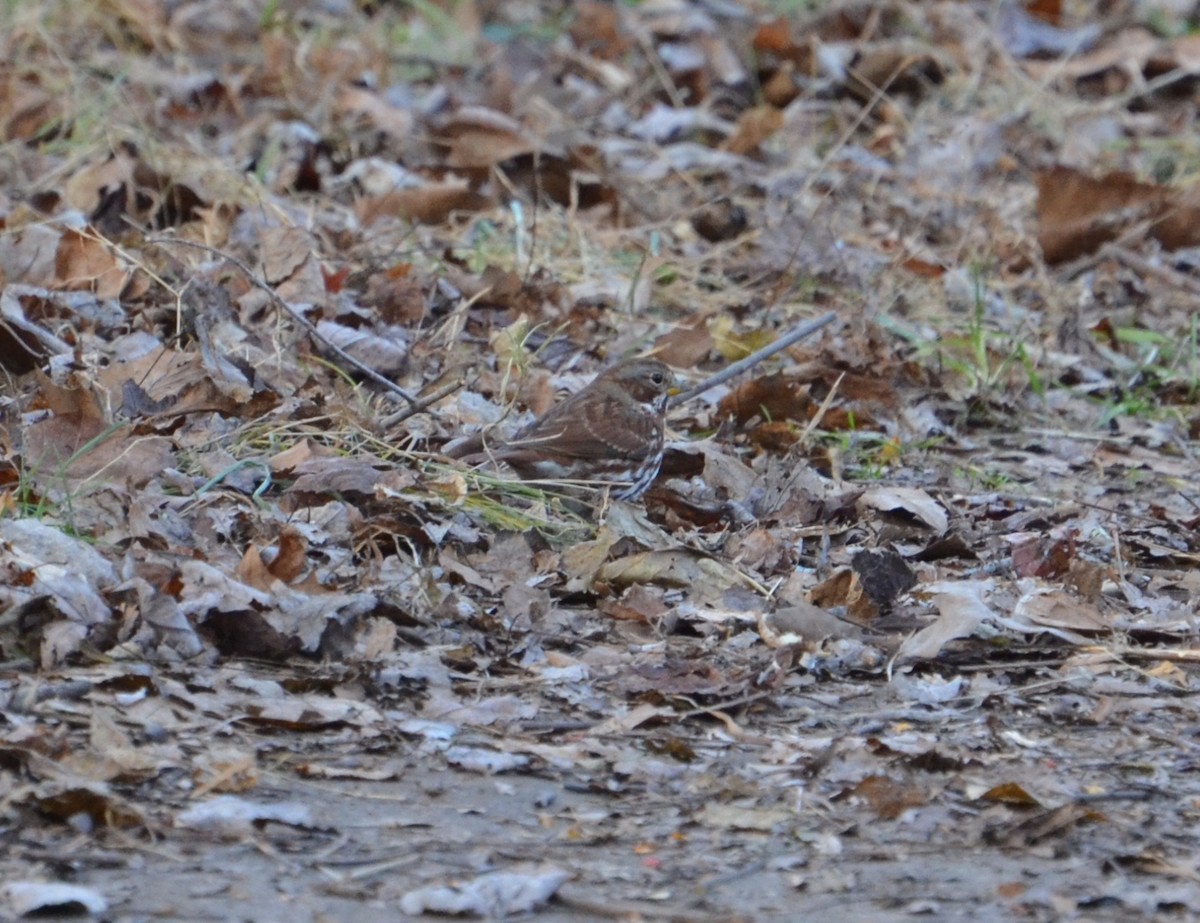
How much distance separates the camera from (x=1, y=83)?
7801 millimetres

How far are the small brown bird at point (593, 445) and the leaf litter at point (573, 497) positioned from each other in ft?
0.42

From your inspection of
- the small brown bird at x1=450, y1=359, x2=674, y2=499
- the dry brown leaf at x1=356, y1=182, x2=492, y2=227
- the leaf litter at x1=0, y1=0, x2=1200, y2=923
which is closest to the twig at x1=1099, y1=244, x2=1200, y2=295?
the leaf litter at x1=0, y1=0, x2=1200, y2=923

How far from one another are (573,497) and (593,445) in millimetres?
152

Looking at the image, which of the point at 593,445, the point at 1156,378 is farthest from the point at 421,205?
the point at 1156,378

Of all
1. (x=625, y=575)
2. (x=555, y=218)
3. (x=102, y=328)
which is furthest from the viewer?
(x=555, y=218)

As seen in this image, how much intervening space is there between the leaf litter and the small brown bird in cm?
13

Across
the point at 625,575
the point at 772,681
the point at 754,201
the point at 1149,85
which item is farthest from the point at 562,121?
the point at 772,681

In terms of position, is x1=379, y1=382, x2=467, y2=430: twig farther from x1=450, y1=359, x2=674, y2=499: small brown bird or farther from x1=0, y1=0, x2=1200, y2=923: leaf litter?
x1=450, y1=359, x2=674, y2=499: small brown bird

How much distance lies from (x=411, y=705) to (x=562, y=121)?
560 cm

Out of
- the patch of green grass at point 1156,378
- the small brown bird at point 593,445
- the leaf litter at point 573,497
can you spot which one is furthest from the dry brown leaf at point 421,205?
the patch of green grass at point 1156,378

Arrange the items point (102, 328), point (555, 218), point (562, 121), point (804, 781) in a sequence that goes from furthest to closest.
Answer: point (562, 121)
point (555, 218)
point (102, 328)
point (804, 781)

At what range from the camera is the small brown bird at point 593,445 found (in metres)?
4.93

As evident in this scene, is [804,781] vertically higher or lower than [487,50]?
lower

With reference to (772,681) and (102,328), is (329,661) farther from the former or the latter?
(102,328)
